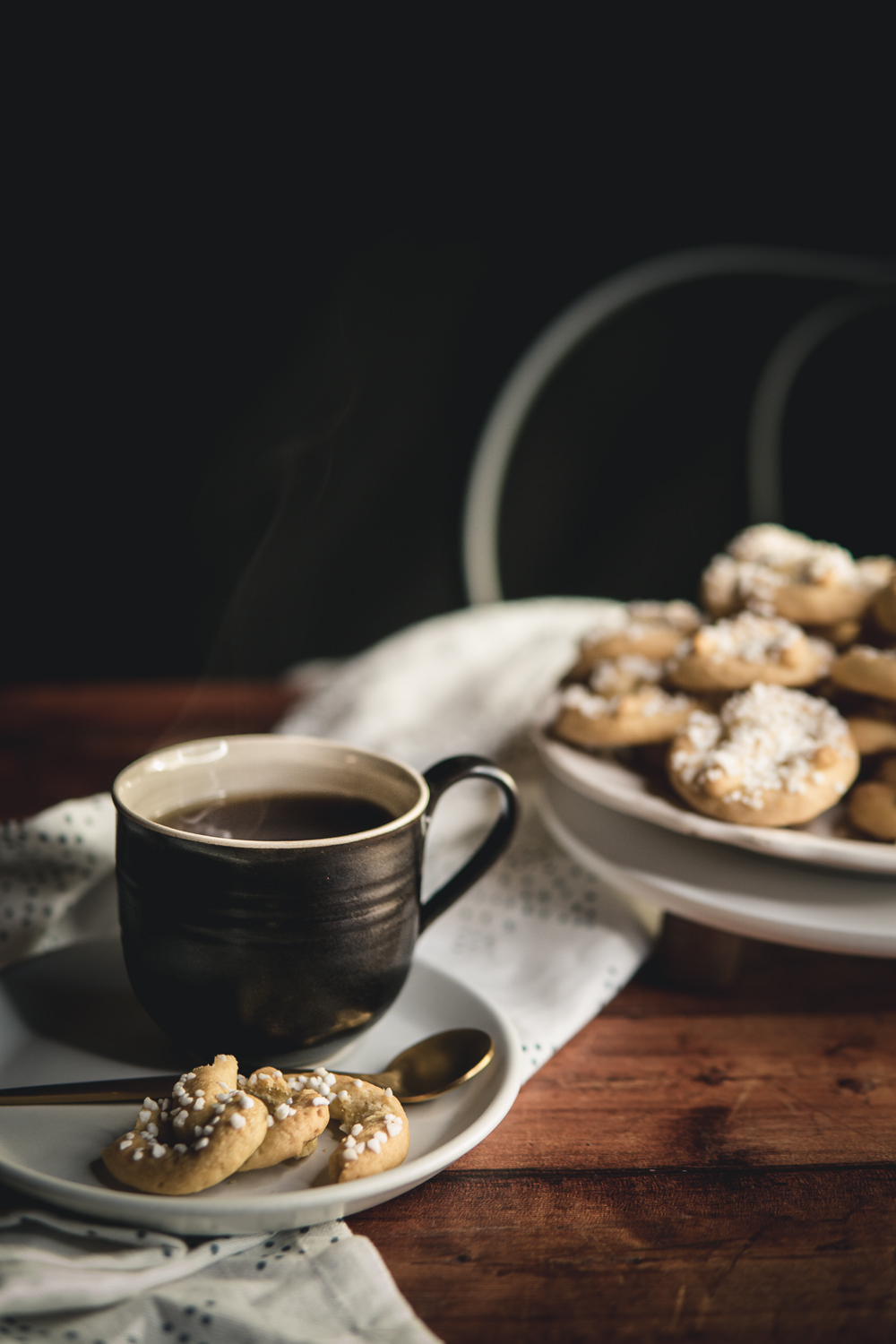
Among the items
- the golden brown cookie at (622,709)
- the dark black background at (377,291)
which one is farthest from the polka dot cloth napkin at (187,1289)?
the dark black background at (377,291)

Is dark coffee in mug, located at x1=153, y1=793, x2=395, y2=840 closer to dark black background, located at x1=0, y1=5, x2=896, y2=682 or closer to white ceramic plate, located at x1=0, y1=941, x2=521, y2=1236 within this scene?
white ceramic plate, located at x1=0, y1=941, x2=521, y2=1236

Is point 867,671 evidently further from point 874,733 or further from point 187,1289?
point 187,1289

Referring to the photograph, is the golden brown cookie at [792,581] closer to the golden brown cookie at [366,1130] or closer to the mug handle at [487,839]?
the mug handle at [487,839]

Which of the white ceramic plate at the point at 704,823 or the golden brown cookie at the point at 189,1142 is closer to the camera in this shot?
the golden brown cookie at the point at 189,1142

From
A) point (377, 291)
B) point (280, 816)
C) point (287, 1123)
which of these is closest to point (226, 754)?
point (280, 816)

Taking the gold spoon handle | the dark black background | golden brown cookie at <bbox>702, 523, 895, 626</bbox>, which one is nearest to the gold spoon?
the gold spoon handle

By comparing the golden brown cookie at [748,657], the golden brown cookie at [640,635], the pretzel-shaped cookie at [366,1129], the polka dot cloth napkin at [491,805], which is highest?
the golden brown cookie at [748,657]

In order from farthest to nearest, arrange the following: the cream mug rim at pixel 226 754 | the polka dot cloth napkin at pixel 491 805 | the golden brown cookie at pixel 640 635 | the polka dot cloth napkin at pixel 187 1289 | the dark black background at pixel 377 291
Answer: the dark black background at pixel 377 291 < the golden brown cookie at pixel 640 635 < the polka dot cloth napkin at pixel 491 805 < the cream mug rim at pixel 226 754 < the polka dot cloth napkin at pixel 187 1289
